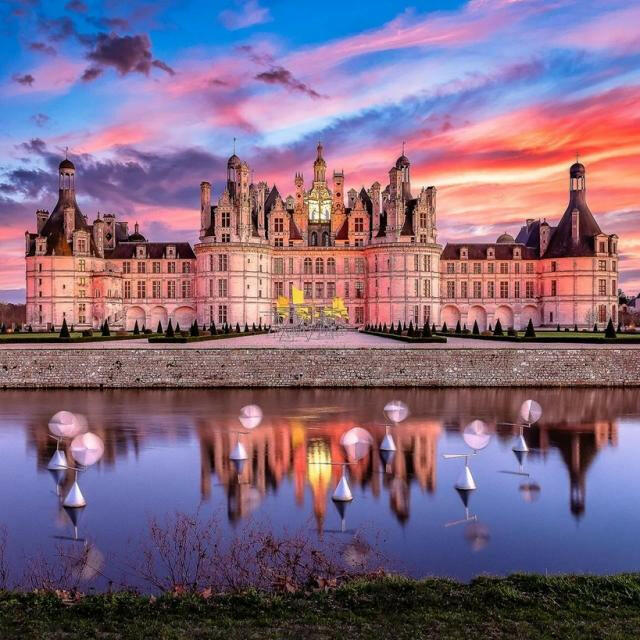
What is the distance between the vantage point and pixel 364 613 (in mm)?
7711

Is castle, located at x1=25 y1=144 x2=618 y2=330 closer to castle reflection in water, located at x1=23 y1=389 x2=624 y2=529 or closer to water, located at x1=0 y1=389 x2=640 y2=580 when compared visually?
castle reflection in water, located at x1=23 y1=389 x2=624 y2=529

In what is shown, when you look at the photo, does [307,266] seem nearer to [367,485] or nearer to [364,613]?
[367,485]

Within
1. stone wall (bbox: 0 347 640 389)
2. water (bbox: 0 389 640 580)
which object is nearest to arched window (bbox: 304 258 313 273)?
stone wall (bbox: 0 347 640 389)

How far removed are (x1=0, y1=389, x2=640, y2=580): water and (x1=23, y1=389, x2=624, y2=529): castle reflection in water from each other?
7cm

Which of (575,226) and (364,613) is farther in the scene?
(575,226)

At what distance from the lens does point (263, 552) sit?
1016 cm

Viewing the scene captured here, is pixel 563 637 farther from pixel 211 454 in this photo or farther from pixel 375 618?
pixel 211 454

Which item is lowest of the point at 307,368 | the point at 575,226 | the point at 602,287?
the point at 307,368

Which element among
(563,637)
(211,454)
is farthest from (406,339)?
(563,637)

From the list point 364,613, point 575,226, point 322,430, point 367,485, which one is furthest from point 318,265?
point 364,613

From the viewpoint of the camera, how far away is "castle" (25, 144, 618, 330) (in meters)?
69.9

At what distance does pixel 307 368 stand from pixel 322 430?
10.8 m

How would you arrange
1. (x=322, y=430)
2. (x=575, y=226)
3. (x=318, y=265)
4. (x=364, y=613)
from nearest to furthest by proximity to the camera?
(x=364, y=613)
(x=322, y=430)
(x=575, y=226)
(x=318, y=265)

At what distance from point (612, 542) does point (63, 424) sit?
41.7 ft
